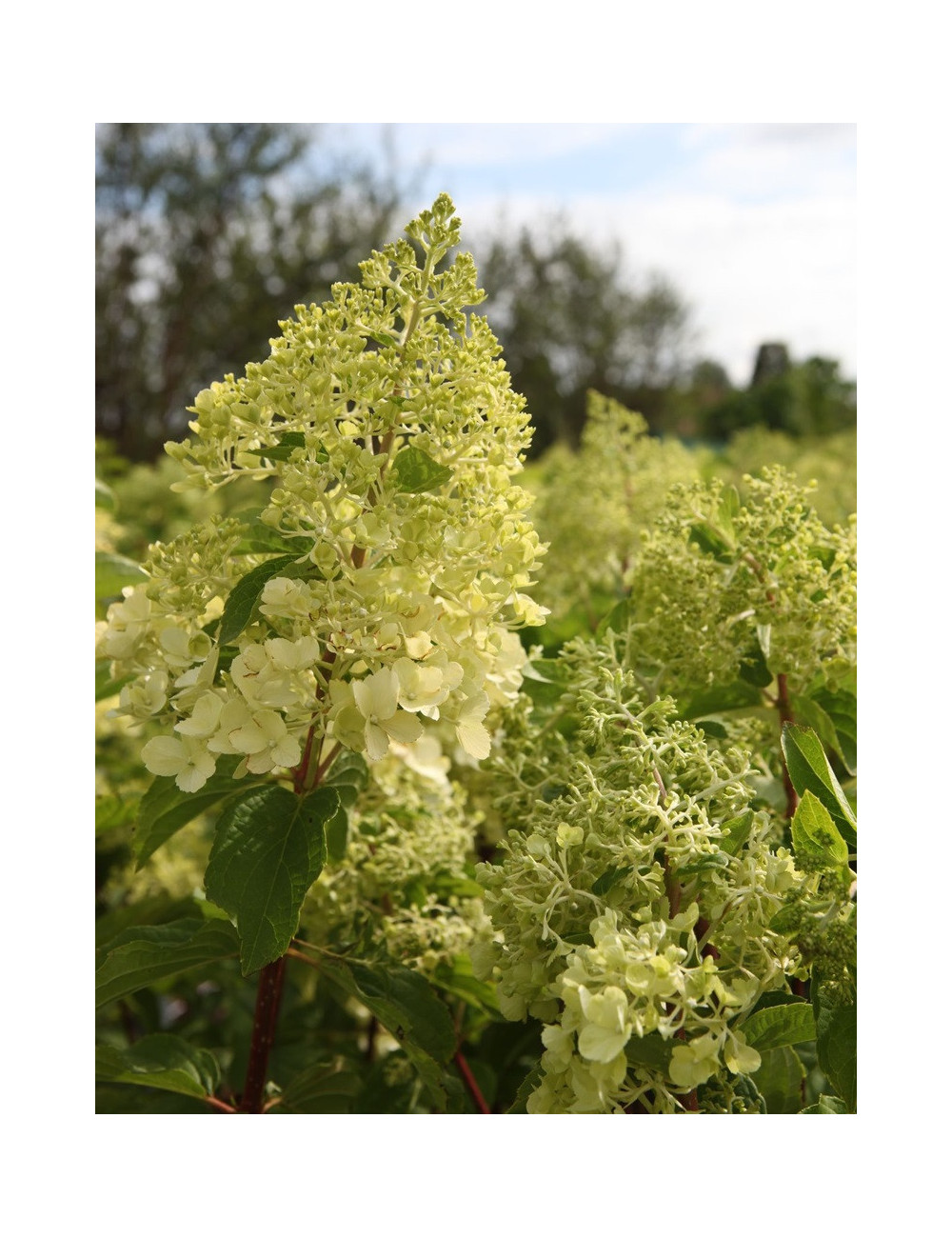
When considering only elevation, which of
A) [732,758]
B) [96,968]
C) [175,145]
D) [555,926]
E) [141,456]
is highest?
[175,145]

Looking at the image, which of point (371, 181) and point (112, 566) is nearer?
point (112, 566)

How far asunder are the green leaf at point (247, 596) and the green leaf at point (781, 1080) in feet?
1.75

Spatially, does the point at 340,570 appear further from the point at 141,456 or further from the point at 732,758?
the point at 141,456

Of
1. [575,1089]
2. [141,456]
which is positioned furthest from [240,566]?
[141,456]

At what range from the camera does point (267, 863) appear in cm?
81

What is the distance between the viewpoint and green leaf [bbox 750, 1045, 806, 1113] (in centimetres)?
85

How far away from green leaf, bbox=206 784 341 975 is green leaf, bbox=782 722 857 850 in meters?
0.36

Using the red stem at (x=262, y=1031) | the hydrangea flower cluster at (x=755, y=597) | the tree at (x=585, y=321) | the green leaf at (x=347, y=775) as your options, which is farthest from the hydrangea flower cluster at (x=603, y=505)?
the tree at (x=585, y=321)

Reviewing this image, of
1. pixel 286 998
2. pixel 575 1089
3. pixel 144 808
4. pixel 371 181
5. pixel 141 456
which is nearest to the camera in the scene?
pixel 575 1089

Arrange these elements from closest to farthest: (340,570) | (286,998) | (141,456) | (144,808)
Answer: (340,570), (144,808), (286,998), (141,456)

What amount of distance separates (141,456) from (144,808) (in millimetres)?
10624

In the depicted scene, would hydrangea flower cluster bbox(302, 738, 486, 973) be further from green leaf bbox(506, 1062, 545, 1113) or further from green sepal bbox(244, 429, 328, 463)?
green sepal bbox(244, 429, 328, 463)

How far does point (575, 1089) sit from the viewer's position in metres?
0.67

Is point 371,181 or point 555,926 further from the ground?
point 371,181
